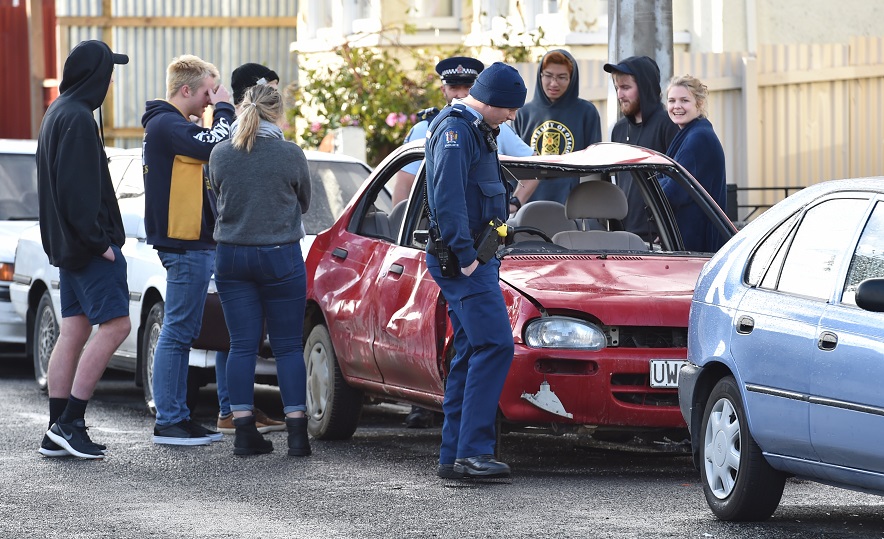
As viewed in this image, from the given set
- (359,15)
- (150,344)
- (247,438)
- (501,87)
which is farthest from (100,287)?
(359,15)

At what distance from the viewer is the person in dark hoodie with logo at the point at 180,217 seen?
9984 millimetres

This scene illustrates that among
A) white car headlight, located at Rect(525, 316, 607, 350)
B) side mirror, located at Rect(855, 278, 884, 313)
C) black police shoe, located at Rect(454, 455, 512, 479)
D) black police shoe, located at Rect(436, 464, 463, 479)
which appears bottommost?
black police shoe, located at Rect(436, 464, 463, 479)

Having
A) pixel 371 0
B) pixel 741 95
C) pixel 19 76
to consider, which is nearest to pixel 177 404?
pixel 741 95

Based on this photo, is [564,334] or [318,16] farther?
[318,16]

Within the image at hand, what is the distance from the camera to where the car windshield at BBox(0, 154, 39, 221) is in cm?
1494

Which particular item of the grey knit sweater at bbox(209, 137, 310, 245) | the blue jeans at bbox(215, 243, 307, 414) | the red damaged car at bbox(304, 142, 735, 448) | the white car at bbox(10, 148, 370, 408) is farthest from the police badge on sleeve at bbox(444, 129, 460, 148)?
the white car at bbox(10, 148, 370, 408)

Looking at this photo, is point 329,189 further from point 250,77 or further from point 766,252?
point 766,252

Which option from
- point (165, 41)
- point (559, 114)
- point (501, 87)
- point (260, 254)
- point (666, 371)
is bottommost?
point (666, 371)

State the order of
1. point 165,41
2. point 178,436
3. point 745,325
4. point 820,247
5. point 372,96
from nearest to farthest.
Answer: point 820,247 → point 745,325 → point 178,436 → point 372,96 → point 165,41

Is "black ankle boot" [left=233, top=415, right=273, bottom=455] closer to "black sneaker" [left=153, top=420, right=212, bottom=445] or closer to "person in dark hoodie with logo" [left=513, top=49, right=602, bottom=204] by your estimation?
"black sneaker" [left=153, top=420, right=212, bottom=445]

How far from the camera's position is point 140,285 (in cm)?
1166

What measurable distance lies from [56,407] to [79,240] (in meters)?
0.90

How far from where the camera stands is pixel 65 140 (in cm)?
936

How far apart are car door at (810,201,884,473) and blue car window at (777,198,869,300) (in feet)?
0.27
